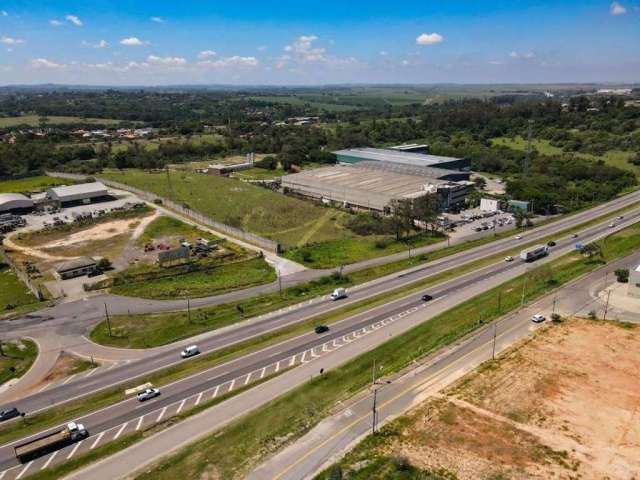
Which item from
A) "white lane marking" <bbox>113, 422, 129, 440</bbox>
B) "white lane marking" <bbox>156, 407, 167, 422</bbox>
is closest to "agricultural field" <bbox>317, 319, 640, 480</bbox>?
"white lane marking" <bbox>156, 407, 167, 422</bbox>

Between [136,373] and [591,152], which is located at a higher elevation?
[591,152]

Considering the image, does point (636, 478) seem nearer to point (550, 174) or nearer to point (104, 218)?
point (104, 218)

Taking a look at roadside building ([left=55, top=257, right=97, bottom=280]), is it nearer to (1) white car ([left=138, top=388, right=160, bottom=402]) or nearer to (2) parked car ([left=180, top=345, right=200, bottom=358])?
(2) parked car ([left=180, top=345, right=200, bottom=358])

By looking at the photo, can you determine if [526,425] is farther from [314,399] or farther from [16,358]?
[16,358]

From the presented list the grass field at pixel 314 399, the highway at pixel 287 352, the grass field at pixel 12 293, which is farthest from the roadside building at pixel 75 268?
the grass field at pixel 314 399

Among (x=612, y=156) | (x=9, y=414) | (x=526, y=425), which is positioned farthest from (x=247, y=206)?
(x=612, y=156)

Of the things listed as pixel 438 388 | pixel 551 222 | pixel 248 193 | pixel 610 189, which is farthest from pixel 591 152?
pixel 438 388
